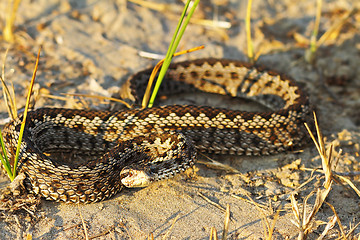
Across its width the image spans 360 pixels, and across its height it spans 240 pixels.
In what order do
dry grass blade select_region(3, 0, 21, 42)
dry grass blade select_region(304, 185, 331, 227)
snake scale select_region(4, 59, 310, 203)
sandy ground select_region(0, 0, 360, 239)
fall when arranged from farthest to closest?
dry grass blade select_region(3, 0, 21, 42) → snake scale select_region(4, 59, 310, 203) → sandy ground select_region(0, 0, 360, 239) → dry grass blade select_region(304, 185, 331, 227)

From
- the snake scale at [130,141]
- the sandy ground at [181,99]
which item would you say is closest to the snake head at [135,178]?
the snake scale at [130,141]

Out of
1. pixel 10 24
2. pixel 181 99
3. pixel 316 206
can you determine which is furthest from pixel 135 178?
pixel 10 24

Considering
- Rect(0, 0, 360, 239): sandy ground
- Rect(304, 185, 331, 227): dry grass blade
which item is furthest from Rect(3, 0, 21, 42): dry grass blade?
Rect(304, 185, 331, 227): dry grass blade

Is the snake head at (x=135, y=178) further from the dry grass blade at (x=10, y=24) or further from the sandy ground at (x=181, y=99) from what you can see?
the dry grass blade at (x=10, y=24)

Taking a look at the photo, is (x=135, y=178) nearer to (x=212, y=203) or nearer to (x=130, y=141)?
(x=130, y=141)

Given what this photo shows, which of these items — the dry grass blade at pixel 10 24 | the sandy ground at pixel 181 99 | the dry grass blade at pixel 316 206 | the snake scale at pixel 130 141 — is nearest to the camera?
the dry grass blade at pixel 316 206

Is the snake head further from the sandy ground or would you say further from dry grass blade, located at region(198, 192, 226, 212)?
dry grass blade, located at region(198, 192, 226, 212)

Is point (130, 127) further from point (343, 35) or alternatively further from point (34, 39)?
point (343, 35)
